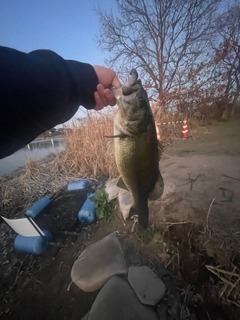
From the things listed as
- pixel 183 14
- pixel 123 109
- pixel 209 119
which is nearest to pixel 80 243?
pixel 123 109

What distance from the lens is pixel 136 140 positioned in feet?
4.09

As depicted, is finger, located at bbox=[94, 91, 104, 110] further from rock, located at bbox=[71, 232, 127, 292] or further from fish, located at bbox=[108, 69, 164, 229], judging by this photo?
rock, located at bbox=[71, 232, 127, 292]


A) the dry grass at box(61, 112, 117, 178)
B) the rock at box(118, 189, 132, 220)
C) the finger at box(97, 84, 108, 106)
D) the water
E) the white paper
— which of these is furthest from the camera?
the water

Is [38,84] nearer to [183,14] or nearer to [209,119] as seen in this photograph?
[209,119]

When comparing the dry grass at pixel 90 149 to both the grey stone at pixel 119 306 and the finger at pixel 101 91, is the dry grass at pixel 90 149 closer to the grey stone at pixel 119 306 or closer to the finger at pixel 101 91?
the grey stone at pixel 119 306

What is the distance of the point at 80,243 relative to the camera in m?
2.51

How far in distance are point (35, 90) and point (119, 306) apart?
1809 millimetres

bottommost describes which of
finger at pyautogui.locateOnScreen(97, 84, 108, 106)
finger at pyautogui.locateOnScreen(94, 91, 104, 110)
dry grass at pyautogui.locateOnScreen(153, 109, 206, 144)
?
dry grass at pyautogui.locateOnScreen(153, 109, 206, 144)

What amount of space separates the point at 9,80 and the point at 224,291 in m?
2.14

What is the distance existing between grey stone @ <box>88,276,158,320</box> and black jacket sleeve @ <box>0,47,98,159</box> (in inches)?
59.4

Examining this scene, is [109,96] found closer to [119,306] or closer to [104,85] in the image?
[104,85]

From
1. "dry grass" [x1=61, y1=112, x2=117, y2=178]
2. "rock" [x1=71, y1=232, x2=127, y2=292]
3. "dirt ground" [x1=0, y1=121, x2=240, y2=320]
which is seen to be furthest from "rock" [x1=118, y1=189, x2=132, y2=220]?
"dry grass" [x1=61, y1=112, x2=117, y2=178]

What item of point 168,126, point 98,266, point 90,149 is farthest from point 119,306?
point 168,126

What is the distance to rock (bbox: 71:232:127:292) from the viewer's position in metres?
1.72
